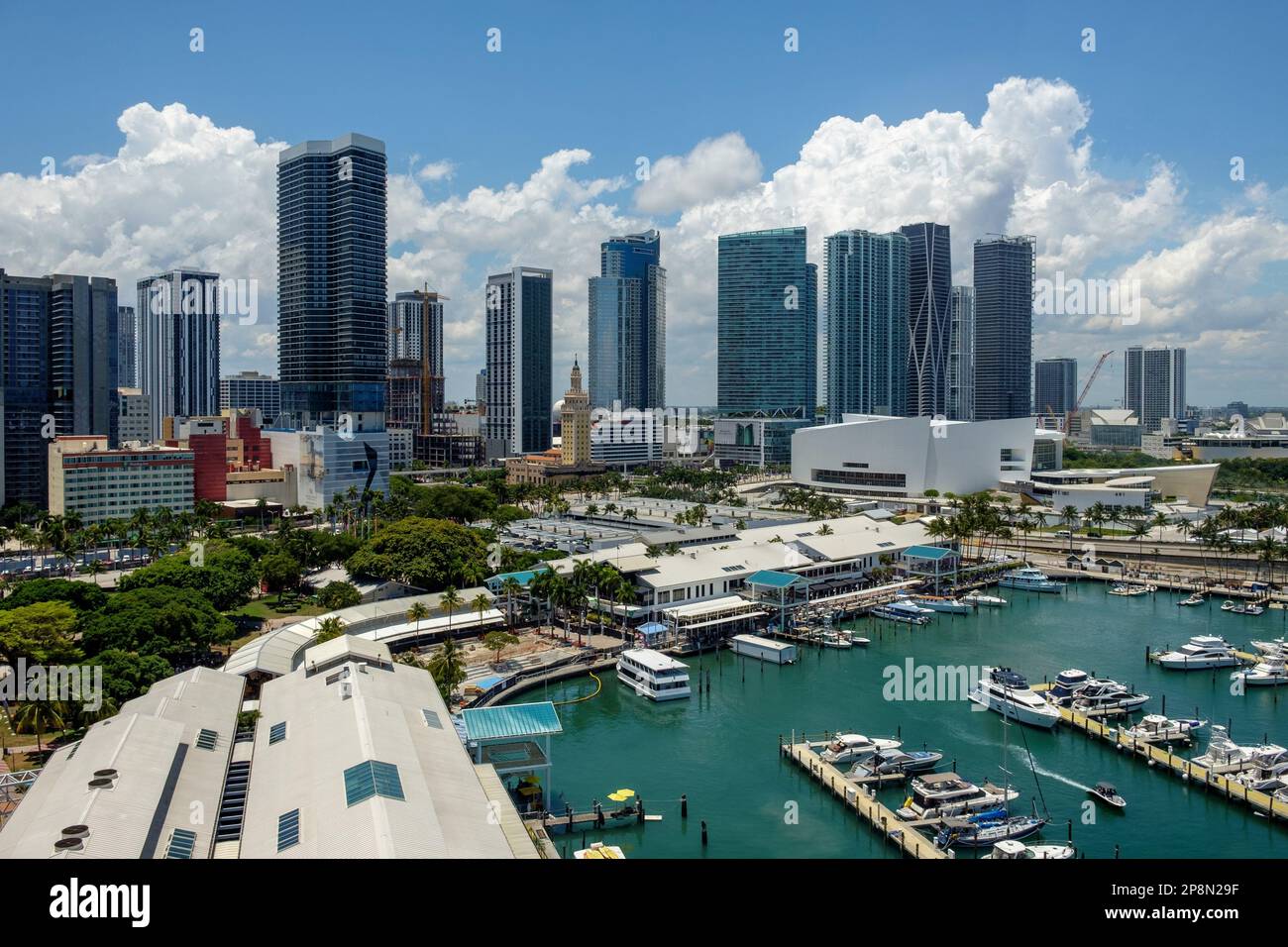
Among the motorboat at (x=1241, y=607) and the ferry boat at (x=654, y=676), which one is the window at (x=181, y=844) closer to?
the ferry boat at (x=654, y=676)

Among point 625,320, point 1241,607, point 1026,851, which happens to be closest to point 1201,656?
point 1241,607

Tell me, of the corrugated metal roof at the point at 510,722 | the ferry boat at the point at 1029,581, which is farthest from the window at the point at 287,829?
the ferry boat at the point at 1029,581

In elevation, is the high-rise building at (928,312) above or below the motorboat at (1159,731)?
above

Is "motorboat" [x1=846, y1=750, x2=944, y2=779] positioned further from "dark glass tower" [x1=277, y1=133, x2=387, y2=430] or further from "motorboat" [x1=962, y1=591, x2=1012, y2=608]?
"dark glass tower" [x1=277, y1=133, x2=387, y2=430]

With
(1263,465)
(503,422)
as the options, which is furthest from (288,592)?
(1263,465)

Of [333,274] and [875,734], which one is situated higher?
[333,274]

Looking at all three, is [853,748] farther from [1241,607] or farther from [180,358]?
[180,358]
